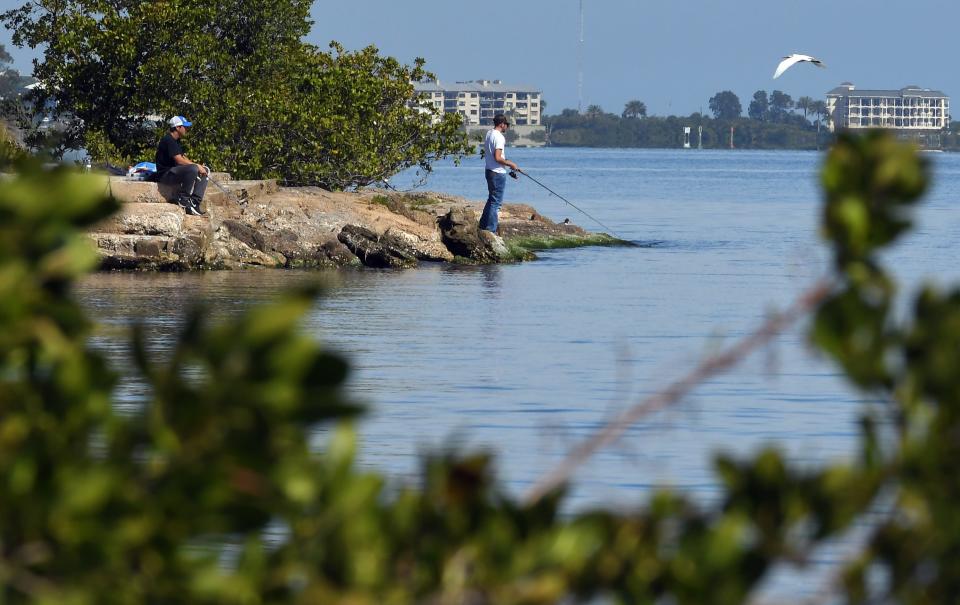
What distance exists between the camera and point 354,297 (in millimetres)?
16281

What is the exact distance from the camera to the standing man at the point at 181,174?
20.1 m

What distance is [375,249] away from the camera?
21.4 m

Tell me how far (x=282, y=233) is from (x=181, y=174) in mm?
1821

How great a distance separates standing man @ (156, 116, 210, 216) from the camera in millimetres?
20062

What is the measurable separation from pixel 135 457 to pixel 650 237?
28.5 metres

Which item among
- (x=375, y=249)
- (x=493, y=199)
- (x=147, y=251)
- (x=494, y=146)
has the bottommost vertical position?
(x=375, y=249)

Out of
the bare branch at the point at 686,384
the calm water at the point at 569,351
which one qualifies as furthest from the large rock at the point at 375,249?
the bare branch at the point at 686,384

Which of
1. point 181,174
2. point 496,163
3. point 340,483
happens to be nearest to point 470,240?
point 496,163

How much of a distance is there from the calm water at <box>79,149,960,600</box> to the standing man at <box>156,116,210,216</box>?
5.26 ft

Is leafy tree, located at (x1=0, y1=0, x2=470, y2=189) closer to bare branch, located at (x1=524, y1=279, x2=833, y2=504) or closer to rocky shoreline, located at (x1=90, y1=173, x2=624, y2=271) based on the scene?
rocky shoreline, located at (x1=90, y1=173, x2=624, y2=271)

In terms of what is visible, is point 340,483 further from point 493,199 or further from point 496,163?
point 493,199

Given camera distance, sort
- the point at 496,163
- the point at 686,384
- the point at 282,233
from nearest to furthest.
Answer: the point at 686,384 → the point at 282,233 → the point at 496,163

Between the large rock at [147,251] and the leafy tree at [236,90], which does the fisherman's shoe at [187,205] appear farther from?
the leafy tree at [236,90]

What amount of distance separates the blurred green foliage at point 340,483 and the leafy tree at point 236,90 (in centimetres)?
2279
